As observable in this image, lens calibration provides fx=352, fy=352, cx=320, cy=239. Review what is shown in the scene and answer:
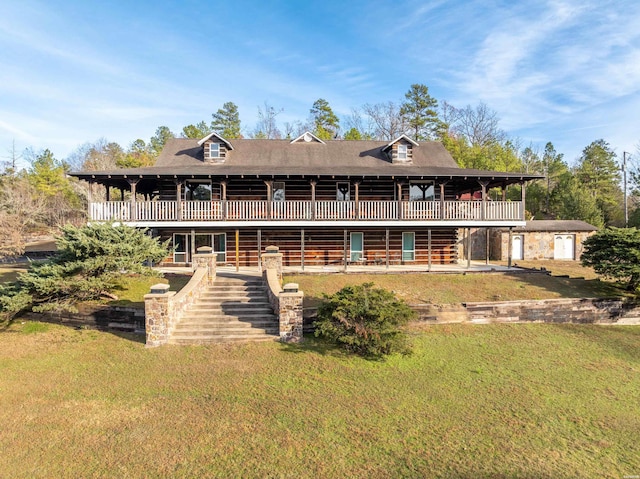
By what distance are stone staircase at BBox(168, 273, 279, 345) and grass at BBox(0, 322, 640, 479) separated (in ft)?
1.85

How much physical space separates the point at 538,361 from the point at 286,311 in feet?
24.3

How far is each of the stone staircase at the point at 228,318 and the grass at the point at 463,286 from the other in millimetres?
1864

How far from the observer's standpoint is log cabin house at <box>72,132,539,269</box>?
18562 millimetres

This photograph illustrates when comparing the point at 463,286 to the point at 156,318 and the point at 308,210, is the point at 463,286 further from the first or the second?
the point at 156,318

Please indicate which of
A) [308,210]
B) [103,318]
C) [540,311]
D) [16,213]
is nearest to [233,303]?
[103,318]

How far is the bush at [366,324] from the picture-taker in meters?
9.85

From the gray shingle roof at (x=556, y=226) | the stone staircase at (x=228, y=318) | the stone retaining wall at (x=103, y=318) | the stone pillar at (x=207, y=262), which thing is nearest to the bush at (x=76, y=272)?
the stone retaining wall at (x=103, y=318)

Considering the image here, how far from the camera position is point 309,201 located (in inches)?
761

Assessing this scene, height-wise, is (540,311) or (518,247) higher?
(518,247)

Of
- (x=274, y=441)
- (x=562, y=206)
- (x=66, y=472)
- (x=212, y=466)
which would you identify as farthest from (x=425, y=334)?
(x=562, y=206)

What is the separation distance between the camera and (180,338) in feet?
35.5

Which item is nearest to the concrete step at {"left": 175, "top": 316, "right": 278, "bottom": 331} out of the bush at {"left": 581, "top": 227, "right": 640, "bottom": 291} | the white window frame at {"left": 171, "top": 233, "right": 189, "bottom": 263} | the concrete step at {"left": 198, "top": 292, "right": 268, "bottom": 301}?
the concrete step at {"left": 198, "top": 292, "right": 268, "bottom": 301}

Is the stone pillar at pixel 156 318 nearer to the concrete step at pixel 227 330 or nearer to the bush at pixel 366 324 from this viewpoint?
the concrete step at pixel 227 330

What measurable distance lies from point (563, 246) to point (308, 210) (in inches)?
877
